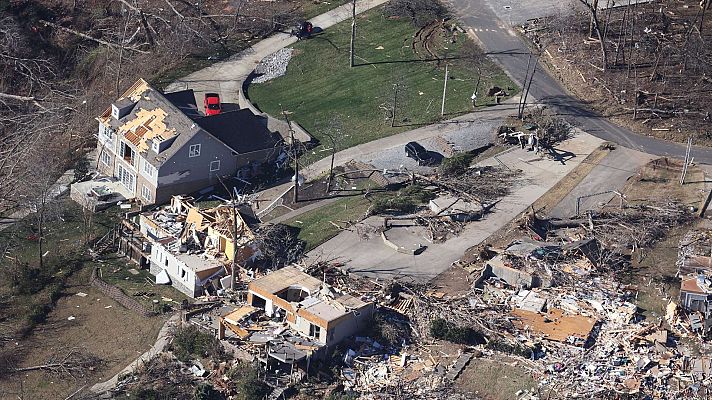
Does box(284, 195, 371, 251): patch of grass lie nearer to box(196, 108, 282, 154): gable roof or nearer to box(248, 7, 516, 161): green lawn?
box(248, 7, 516, 161): green lawn

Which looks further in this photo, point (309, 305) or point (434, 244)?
point (434, 244)

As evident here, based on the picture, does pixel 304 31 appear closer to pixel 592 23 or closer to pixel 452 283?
pixel 592 23

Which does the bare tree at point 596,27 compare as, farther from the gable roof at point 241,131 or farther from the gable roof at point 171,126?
the gable roof at point 171,126

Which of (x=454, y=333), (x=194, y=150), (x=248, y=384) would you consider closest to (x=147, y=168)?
(x=194, y=150)

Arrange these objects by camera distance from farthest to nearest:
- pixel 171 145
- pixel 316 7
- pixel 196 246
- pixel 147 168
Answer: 1. pixel 316 7
2. pixel 171 145
3. pixel 147 168
4. pixel 196 246

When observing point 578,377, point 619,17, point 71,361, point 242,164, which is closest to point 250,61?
point 242,164

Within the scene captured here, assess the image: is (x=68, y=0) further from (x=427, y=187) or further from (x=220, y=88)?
(x=427, y=187)

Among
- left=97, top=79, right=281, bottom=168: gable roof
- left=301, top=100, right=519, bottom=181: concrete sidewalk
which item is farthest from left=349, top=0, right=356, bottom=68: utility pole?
left=97, top=79, right=281, bottom=168: gable roof
